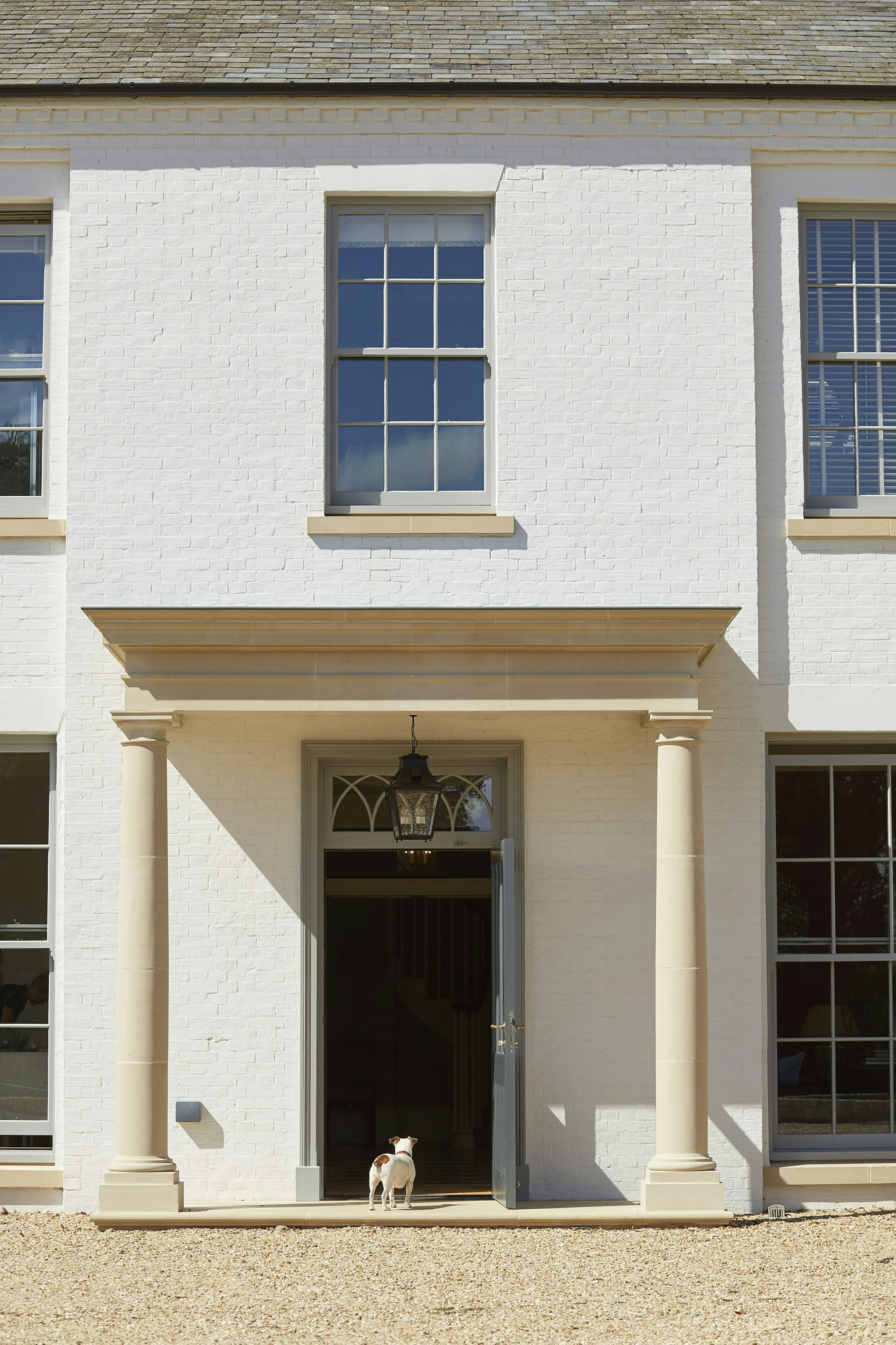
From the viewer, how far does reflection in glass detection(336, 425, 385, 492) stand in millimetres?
10117

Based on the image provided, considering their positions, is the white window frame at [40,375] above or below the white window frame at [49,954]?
above

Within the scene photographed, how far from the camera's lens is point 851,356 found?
34.0ft

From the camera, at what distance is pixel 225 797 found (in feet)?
32.7

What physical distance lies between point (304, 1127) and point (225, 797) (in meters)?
2.22

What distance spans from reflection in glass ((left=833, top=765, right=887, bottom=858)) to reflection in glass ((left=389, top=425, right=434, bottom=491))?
3.45 metres

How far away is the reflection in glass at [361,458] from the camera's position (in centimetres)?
1012

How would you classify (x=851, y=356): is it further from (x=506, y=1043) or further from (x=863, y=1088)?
(x=506, y=1043)

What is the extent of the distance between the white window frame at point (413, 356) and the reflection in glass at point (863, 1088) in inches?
173

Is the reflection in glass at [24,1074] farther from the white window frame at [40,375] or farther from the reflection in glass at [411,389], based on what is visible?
the reflection in glass at [411,389]

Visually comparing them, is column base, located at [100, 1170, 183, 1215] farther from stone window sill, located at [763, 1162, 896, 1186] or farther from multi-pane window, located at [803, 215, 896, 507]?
multi-pane window, located at [803, 215, 896, 507]

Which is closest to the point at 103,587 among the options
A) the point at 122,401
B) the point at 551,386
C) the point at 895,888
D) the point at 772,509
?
Result: the point at 122,401

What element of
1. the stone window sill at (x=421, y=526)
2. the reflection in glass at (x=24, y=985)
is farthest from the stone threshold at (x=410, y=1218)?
the stone window sill at (x=421, y=526)

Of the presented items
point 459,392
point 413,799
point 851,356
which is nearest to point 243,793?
point 413,799

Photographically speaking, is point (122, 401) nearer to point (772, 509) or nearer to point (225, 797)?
point (225, 797)
